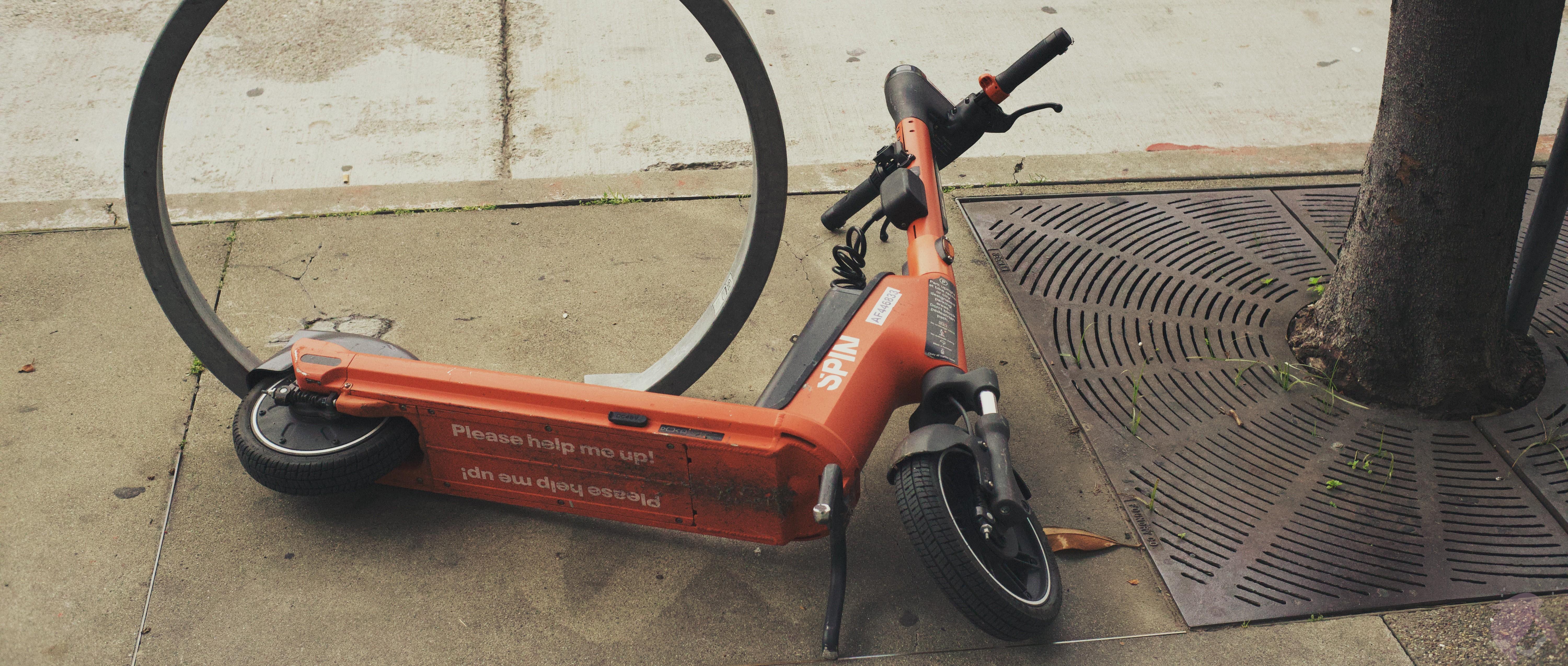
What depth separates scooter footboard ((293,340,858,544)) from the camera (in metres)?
2.39

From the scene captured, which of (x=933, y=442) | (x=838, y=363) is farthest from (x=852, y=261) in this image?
(x=933, y=442)

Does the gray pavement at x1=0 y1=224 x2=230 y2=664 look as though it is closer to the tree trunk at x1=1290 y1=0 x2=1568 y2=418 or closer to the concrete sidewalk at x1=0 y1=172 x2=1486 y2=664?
the concrete sidewalk at x1=0 y1=172 x2=1486 y2=664

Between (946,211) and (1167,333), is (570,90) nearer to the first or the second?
(946,211)

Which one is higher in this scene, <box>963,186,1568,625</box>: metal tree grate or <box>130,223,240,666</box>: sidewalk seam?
<box>130,223,240,666</box>: sidewalk seam

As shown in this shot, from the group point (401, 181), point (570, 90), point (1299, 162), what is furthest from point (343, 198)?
point (1299, 162)

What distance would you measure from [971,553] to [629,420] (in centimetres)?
82

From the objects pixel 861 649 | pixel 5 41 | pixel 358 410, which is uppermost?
pixel 5 41

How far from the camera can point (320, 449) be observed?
103 inches

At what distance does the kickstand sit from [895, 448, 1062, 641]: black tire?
0.14 m

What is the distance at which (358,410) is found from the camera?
8.39 feet

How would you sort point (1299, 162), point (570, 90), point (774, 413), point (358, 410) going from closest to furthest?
point (774, 413) → point (358, 410) → point (1299, 162) → point (570, 90)

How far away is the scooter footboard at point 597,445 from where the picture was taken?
2389 mm

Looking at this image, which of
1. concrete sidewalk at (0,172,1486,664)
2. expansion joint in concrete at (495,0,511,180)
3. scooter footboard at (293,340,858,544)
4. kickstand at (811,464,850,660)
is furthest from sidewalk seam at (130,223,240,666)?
kickstand at (811,464,850,660)

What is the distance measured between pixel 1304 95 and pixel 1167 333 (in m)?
2.06
